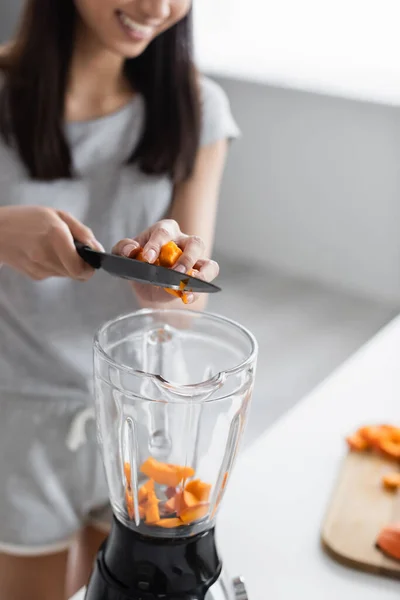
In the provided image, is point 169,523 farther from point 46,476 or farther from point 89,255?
point 46,476

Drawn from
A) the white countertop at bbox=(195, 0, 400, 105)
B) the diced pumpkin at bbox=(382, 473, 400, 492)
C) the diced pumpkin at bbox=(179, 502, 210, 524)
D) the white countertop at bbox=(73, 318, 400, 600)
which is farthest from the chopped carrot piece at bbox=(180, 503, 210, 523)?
the white countertop at bbox=(195, 0, 400, 105)

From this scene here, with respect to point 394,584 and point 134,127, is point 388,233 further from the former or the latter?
point 394,584

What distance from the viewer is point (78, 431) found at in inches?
38.5

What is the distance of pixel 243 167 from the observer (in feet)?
9.06

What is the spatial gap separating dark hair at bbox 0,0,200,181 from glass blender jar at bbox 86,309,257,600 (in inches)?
18.7

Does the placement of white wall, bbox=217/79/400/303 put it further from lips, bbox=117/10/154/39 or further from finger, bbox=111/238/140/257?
finger, bbox=111/238/140/257

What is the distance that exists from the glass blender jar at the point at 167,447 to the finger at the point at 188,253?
35 mm

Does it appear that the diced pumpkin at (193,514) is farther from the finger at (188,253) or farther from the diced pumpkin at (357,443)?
the diced pumpkin at (357,443)

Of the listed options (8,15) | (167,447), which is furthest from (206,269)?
(8,15)

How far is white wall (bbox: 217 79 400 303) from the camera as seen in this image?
8.29 feet

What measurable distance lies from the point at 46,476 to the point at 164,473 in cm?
51

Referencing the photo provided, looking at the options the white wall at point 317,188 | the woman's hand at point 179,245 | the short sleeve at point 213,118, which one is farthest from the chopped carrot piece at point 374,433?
the white wall at point 317,188

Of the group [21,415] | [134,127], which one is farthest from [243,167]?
[21,415]

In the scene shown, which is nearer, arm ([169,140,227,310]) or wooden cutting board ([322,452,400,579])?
wooden cutting board ([322,452,400,579])
